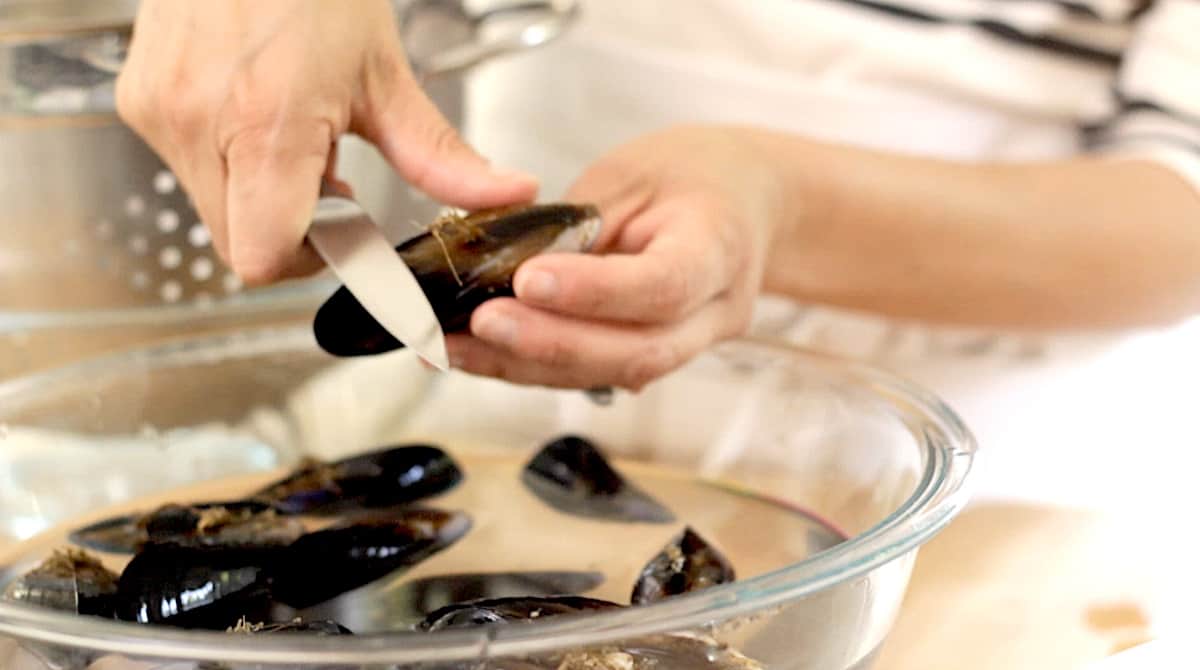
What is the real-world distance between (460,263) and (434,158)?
9 cm

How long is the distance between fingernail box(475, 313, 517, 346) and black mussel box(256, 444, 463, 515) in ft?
0.47

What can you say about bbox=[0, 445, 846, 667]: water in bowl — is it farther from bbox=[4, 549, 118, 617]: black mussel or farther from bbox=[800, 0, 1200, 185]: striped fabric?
bbox=[800, 0, 1200, 185]: striped fabric

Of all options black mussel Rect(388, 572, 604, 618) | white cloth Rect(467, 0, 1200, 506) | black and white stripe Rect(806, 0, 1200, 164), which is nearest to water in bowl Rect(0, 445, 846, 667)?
black mussel Rect(388, 572, 604, 618)

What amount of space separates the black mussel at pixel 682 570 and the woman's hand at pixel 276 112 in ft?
0.60

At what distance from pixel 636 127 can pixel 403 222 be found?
347 mm

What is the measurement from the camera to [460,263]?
19.9 inches

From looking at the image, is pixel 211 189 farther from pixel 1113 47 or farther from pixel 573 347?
pixel 1113 47

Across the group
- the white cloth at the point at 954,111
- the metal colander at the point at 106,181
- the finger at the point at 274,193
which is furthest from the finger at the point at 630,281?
the white cloth at the point at 954,111

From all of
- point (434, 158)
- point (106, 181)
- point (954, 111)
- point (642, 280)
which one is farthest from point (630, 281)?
point (954, 111)

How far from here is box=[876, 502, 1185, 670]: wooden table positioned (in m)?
0.52

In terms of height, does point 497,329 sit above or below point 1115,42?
below

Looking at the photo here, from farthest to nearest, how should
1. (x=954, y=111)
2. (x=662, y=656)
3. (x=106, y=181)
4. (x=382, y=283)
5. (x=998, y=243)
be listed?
(x=954, y=111)
(x=998, y=243)
(x=106, y=181)
(x=382, y=283)
(x=662, y=656)

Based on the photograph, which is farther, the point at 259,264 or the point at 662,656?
the point at 259,264

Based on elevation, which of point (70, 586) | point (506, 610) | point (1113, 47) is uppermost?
point (1113, 47)
